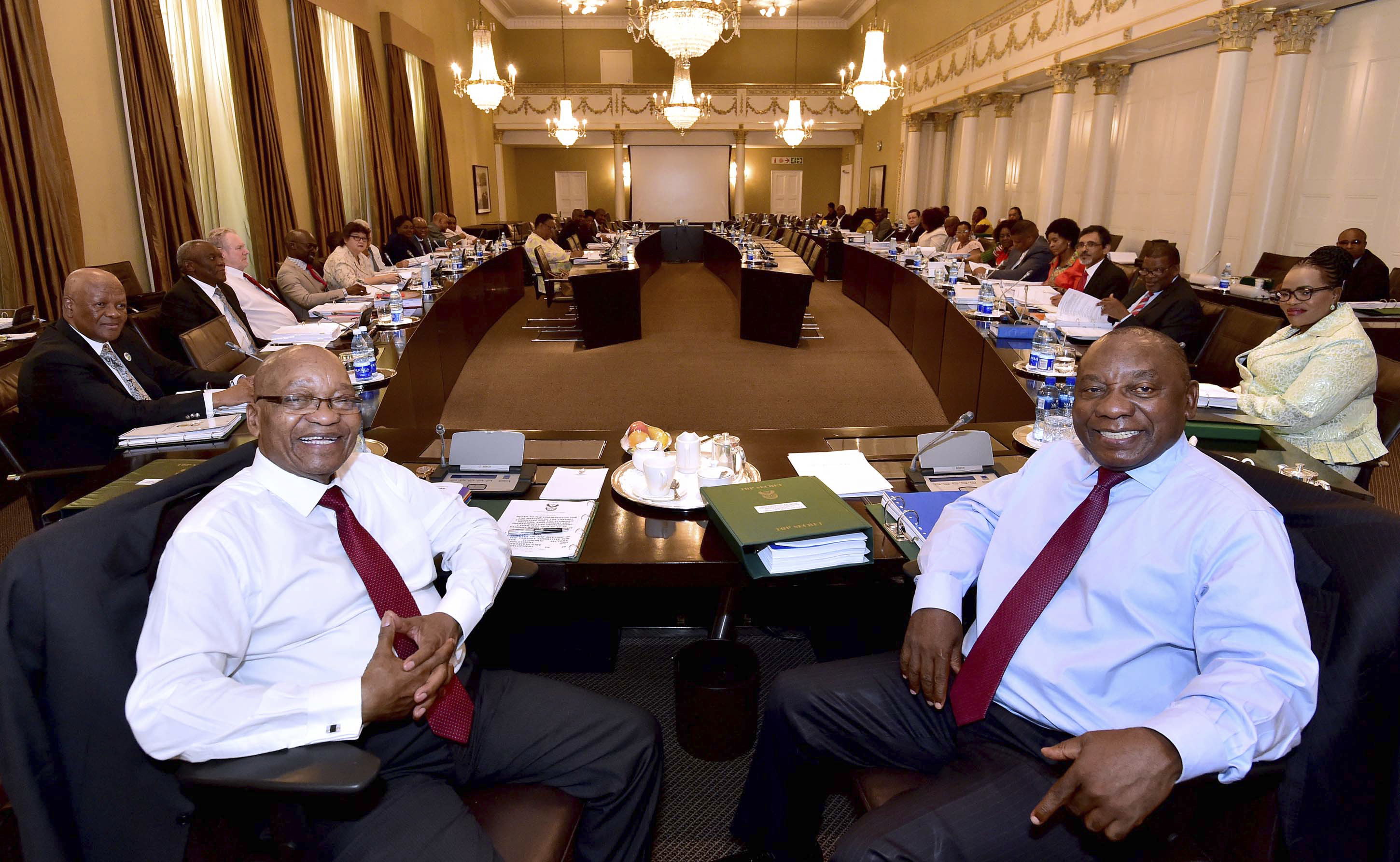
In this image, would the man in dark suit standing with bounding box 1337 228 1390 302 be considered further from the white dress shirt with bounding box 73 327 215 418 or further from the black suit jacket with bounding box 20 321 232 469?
the black suit jacket with bounding box 20 321 232 469

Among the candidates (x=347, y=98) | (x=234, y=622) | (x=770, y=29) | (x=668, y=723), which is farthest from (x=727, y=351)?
(x=770, y=29)

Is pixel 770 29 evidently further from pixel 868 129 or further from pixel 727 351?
pixel 727 351

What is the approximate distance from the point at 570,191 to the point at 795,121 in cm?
946

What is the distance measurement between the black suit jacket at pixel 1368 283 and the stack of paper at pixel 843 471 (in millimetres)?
5224

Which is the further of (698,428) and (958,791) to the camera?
(698,428)

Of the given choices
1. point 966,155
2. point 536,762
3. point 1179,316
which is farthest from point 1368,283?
point 966,155

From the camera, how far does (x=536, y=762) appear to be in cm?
141

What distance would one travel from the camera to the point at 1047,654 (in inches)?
53.8

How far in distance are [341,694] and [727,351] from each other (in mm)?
5950

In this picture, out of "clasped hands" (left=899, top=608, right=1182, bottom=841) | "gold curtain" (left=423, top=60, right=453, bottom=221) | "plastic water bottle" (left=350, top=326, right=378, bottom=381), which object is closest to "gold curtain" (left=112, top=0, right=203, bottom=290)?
"plastic water bottle" (left=350, top=326, right=378, bottom=381)

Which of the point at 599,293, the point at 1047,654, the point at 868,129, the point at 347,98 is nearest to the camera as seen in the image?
the point at 1047,654

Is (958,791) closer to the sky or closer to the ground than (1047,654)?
closer to the ground

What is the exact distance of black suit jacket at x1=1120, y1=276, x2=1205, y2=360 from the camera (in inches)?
146

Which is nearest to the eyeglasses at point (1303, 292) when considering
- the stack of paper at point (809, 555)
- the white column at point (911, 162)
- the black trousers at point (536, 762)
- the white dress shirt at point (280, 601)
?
the stack of paper at point (809, 555)
